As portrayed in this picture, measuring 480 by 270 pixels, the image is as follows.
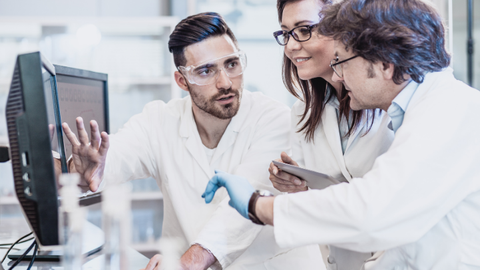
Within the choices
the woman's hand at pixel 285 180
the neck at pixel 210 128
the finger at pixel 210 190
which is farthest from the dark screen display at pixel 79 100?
the woman's hand at pixel 285 180

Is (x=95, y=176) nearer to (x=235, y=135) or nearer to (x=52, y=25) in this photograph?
(x=235, y=135)

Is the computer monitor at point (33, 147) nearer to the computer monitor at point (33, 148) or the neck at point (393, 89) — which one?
the computer monitor at point (33, 148)

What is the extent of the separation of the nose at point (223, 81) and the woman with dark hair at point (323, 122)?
25 centimetres

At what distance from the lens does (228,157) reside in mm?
1581

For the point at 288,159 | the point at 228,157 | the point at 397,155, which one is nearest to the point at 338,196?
the point at 397,155

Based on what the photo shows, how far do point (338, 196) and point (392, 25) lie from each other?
458 mm

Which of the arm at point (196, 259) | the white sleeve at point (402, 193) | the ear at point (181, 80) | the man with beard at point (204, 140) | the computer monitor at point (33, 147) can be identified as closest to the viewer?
the computer monitor at point (33, 147)

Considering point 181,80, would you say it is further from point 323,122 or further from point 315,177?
point 315,177

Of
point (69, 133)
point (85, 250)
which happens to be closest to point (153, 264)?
point (85, 250)

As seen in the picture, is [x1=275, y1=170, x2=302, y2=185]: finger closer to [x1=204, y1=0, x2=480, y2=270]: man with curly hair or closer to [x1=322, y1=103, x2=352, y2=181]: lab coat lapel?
[x1=322, y1=103, x2=352, y2=181]: lab coat lapel

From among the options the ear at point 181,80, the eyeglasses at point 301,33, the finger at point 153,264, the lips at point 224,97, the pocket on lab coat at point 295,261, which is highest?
the eyeglasses at point 301,33

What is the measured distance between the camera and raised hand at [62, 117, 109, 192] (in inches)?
46.6

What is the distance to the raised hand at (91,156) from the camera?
1.18 m

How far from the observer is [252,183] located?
4.72ft
